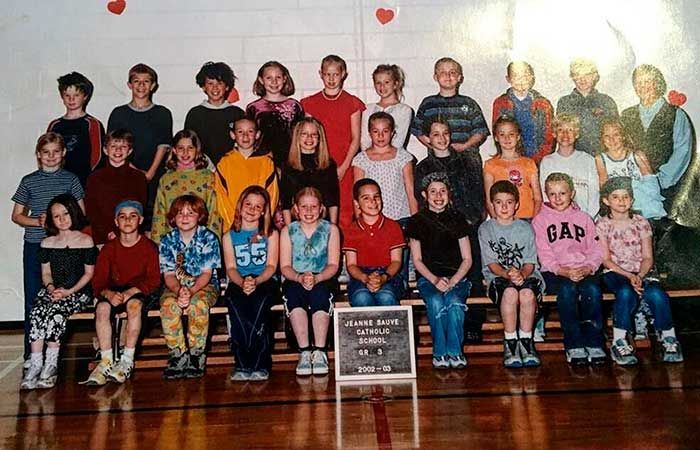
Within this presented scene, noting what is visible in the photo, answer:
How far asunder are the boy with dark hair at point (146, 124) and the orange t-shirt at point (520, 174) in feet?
6.37

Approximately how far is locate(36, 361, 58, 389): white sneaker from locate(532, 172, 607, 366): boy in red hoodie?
8.39ft

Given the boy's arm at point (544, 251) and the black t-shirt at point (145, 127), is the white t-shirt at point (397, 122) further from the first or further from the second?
the black t-shirt at point (145, 127)

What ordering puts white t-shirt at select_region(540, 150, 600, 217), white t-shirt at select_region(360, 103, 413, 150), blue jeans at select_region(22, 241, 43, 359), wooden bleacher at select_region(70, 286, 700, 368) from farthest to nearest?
white t-shirt at select_region(360, 103, 413, 150), white t-shirt at select_region(540, 150, 600, 217), blue jeans at select_region(22, 241, 43, 359), wooden bleacher at select_region(70, 286, 700, 368)

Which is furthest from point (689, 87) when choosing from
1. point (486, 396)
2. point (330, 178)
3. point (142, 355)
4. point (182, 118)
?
point (142, 355)

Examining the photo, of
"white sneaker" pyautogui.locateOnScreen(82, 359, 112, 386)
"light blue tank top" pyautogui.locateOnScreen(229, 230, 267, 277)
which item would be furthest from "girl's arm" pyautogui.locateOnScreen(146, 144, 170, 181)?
"white sneaker" pyautogui.locateOnScreen(82, 359, 112, 386)

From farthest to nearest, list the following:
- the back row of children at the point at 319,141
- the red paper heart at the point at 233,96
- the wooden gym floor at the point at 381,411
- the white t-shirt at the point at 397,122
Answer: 1. the red paper heart at the point at 233,96
2. the white t-shirt at the point at 397,122
3. the back row of children at the point at 319,141
4. the wooden gym floor at the point at 381,411

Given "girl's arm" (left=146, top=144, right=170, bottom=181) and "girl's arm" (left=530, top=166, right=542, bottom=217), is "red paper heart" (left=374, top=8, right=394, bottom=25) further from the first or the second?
"girl's arm" (left=146, top=144, right=170, bottom=181)

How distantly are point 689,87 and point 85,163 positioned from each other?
3.67 m

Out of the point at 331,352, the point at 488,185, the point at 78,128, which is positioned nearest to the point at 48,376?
the point at 331,352

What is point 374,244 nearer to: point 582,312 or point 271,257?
point 271,257

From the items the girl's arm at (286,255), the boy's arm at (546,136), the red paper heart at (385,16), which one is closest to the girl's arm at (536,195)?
the boy's arm at (546,136)

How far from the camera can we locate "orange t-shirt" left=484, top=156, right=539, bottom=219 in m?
4.62

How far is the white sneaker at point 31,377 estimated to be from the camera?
391 cm

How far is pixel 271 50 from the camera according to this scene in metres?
4.96
